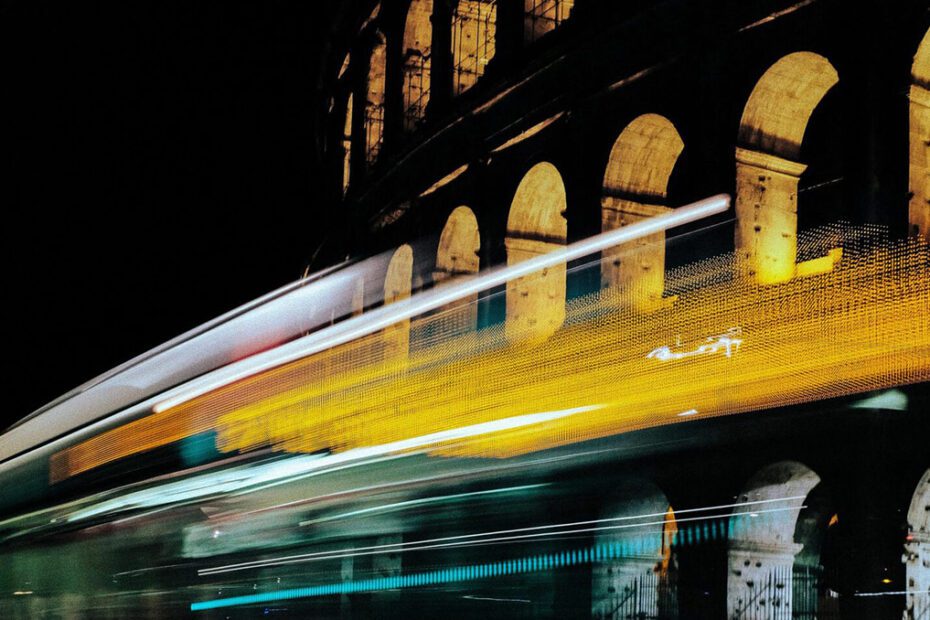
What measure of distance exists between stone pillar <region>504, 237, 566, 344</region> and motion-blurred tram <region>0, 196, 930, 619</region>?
4 centimetres

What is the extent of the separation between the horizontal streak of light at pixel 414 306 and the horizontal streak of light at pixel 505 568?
145cm

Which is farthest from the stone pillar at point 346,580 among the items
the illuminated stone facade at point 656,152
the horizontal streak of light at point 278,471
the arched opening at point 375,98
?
the arched opening at point 375,98

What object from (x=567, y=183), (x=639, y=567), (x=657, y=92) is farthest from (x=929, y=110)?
(x=639, y=567)

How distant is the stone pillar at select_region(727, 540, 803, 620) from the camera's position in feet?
14.1

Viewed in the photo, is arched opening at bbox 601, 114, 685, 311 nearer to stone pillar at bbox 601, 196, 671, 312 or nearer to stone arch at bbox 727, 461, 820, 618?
stone pillar at bbox 601, 196, 671, 312

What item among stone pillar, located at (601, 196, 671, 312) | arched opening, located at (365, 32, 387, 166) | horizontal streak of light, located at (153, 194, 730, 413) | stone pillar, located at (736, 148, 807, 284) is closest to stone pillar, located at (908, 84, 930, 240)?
stone pillar, located at (736, 148, 807, 284)

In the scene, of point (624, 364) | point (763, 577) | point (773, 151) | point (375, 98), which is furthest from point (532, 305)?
point (375, 98)

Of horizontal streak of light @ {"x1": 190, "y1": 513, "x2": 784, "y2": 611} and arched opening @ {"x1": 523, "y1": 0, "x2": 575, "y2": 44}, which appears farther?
arched opening @ {"x1": 523, "y1": 0, "x2": 575, "y2": 44}

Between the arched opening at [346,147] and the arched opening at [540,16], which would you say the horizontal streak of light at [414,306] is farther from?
the arched opening at [346,147]

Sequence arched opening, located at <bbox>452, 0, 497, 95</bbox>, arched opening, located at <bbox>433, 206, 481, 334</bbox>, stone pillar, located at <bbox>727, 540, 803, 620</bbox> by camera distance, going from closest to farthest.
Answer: stone pillar, located at <bbox>727, 540, 803, 620</bbox>
arched opening, located at <bbox>433, 206, 481, 334</bbox>
arched opening, located at <bbox>452, 0, 497, 95</bbox>

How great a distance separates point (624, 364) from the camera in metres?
5.36

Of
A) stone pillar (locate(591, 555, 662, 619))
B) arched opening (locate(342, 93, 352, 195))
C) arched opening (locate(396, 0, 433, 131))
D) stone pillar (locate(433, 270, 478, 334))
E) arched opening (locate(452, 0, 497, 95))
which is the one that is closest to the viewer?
stone pillar (locate(591, 555, 662, 619))

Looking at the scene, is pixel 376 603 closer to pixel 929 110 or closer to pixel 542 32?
pixel 929 110

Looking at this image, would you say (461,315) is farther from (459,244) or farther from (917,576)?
(459,244)
